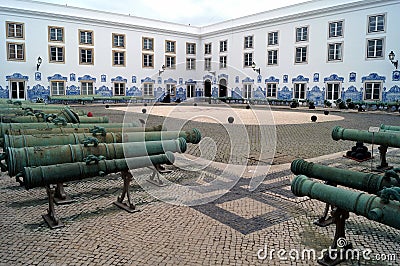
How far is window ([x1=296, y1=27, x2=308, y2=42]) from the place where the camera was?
3545cm

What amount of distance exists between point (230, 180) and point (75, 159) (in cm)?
314

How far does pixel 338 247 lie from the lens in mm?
4230

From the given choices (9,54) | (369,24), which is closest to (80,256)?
(369,24)

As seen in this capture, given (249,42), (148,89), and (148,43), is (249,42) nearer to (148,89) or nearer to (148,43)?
(148,43)

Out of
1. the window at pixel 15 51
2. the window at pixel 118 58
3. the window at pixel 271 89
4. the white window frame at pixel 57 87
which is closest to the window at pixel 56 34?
the window at pixel 15 51

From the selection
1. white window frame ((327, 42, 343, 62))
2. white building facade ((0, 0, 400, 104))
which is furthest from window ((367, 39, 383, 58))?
white window frame ((327, 42, 343, 62))

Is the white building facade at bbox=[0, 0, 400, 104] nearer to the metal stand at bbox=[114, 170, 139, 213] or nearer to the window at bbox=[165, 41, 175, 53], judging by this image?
the window at bbox=[165, 41, 175, 53]

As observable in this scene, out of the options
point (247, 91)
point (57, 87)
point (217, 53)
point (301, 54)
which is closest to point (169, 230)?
point (301, 54)

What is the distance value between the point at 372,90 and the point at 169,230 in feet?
98.5

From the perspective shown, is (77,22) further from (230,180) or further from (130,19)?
(230,180)

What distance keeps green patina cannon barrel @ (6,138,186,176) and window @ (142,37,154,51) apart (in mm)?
37327

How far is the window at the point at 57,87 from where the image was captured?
3638 centimetres

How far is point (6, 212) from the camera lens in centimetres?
552

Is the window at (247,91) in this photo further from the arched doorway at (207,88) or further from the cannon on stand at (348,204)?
the cannon on stand at (348,204)
